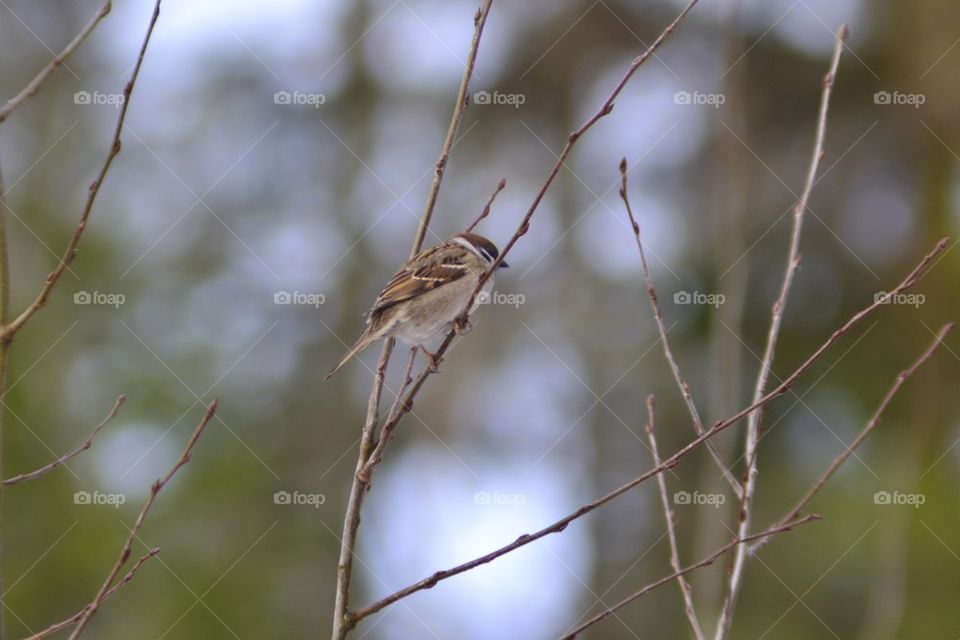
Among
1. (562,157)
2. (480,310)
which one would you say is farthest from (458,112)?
(480,310)

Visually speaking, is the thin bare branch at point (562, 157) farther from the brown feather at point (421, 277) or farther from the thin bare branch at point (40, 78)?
the brown feather at point (421, 277)

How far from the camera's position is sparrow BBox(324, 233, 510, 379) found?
429 cm

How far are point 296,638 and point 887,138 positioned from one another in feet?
21.2

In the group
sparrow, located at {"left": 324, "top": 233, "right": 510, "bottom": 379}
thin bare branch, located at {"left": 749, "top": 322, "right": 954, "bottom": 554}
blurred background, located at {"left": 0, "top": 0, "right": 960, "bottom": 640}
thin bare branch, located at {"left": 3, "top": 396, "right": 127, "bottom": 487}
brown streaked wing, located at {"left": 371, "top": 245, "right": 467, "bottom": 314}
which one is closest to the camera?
thin bare branch, located at {"left": 3, "top": 396, "right": 127, "bottom": 487}

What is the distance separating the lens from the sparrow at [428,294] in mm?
4285

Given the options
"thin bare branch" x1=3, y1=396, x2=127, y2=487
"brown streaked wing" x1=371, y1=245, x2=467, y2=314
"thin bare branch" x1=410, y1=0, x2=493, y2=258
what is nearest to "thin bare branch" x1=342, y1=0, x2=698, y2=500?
"thin bare branch" x1=410, y1=0, x2=493, y2=258

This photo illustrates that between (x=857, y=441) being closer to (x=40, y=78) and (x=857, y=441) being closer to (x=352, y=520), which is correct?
(x=352, y=520)

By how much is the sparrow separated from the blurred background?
98.3 inches

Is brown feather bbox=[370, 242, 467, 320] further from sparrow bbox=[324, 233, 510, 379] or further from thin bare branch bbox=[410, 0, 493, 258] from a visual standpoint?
thin bare branch bbox=[410, 0, 493, 258]

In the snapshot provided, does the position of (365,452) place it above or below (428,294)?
below

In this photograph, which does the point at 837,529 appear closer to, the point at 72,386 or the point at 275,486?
the point at 275,486

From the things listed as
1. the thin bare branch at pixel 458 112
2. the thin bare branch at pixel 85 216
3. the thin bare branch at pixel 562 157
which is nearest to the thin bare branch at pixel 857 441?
the thin bare branch at pixel 562 157

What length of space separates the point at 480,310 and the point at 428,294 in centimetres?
410

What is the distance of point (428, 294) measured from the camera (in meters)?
4.47
